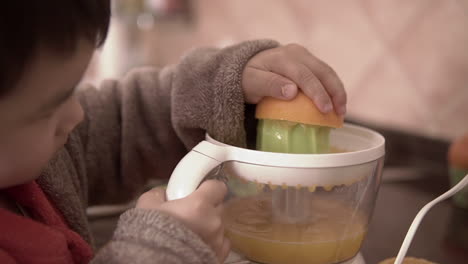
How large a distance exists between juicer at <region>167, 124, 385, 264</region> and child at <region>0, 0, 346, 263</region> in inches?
0.9

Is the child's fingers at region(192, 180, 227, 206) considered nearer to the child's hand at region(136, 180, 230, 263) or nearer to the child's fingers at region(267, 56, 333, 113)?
the child's hand at region(136, 180, 230, 263)

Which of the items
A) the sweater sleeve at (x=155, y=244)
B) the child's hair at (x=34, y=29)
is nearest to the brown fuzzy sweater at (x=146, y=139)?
the sweater sleeve at (x=155, y=244)

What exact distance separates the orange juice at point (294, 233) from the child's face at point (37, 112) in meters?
0.16

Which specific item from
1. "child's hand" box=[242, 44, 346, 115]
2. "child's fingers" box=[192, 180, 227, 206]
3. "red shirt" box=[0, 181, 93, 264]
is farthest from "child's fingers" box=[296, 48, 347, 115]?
"red shirt" box=[0, 181, 93, 264]

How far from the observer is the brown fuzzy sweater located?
35 cm

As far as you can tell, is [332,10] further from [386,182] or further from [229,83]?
[229,83]

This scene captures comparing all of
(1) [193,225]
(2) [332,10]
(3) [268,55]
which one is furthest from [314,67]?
(2) [332,10]

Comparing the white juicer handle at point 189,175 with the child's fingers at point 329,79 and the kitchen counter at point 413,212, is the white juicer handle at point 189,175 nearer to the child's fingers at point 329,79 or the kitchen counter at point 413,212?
the child's fingers at point 329,79

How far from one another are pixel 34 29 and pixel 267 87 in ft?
0.67

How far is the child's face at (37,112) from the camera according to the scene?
32 centimetres

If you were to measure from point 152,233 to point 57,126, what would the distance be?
0.11 m

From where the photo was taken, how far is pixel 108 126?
59 centimetres

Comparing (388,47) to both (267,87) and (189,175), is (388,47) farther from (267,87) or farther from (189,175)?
(189,175)

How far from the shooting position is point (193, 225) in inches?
14.4
